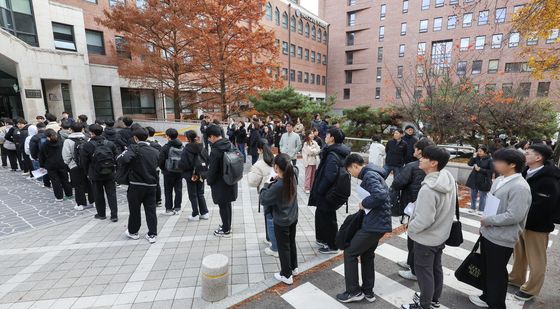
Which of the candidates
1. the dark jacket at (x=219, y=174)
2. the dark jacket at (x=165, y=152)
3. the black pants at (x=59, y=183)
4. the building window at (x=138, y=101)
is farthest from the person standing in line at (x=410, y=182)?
the building window at (x=138, y=101)

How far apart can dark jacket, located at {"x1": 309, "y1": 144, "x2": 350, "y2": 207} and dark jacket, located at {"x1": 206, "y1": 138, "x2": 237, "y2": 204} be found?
1.51 m

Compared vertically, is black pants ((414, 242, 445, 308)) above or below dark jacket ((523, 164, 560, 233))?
below

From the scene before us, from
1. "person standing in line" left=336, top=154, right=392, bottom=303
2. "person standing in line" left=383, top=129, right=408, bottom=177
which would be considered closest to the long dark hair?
"person standing in line" left=336, top=154, right=392, bottom=303

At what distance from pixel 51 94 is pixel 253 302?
22.6 m

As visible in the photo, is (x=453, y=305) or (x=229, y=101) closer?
(x=453, y=305)

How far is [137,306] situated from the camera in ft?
11.2

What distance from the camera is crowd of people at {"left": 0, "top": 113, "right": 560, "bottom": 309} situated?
2893mm

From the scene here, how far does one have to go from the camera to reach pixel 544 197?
10.5 ft

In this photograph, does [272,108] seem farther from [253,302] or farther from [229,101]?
[253,302]

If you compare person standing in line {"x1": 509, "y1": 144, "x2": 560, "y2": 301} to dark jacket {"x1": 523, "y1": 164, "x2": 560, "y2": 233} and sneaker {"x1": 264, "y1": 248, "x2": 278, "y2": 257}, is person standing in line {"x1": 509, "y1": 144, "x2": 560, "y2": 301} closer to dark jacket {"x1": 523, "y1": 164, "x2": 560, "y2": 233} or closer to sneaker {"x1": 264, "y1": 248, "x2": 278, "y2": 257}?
dark jacket {"x1": 523, "y1": 164, "x2": 560, "y2": 233}

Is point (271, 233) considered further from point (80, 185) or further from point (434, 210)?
point (80, 185)

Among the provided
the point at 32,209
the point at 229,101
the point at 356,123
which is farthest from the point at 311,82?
the point at 32,209

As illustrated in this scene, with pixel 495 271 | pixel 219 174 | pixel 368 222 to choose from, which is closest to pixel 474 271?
pixel 495 271

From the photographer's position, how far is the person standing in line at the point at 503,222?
282 cm
